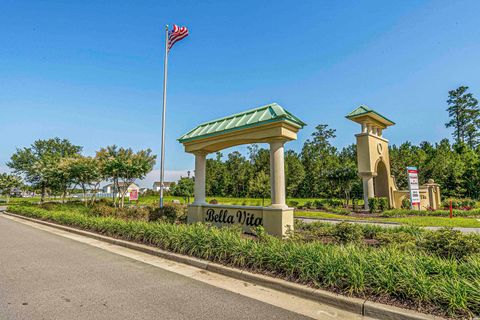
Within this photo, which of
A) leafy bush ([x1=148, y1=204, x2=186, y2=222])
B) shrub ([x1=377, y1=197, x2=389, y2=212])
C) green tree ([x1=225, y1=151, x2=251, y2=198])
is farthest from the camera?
green tree ([x1=225, y1=151, x2=251, y2=198])

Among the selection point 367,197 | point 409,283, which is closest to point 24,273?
point 409,283

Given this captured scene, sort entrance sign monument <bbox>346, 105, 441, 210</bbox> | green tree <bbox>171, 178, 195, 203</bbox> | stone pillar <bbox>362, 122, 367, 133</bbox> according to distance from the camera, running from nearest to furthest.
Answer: entrance sign monument <bbox>346, 105, 441, 210</bbox>
stone pillar <bbox>362, 122, 367, 133</bbox>
green tree <bbox>171, 178, 195, 203</bbox>

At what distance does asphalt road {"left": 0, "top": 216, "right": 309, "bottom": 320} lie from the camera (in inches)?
150

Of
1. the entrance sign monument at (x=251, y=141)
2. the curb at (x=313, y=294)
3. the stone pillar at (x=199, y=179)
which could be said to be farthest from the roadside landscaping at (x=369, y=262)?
the stone pillar at (x=199, y=179)

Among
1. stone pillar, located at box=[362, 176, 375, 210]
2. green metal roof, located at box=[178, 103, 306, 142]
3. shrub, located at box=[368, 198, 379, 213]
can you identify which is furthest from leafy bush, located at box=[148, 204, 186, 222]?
stone pillar, located at box=[362, 176, 375, 210]

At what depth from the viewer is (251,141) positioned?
9.21 m

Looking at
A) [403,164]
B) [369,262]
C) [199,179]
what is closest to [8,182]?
[199,179]

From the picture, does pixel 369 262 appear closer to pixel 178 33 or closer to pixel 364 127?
pixel 178 33

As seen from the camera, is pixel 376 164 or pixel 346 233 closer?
pixel 346 233

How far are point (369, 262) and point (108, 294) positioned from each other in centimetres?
451

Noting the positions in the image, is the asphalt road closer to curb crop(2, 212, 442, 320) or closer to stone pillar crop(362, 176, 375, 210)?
curb crop(2, 212, 442, 320)

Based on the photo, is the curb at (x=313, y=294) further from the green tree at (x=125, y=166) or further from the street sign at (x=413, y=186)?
the street sign at (x=413, y=186)

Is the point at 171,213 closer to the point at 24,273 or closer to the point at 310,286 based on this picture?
the point at 24,273

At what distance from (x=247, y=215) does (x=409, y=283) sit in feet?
17.7
